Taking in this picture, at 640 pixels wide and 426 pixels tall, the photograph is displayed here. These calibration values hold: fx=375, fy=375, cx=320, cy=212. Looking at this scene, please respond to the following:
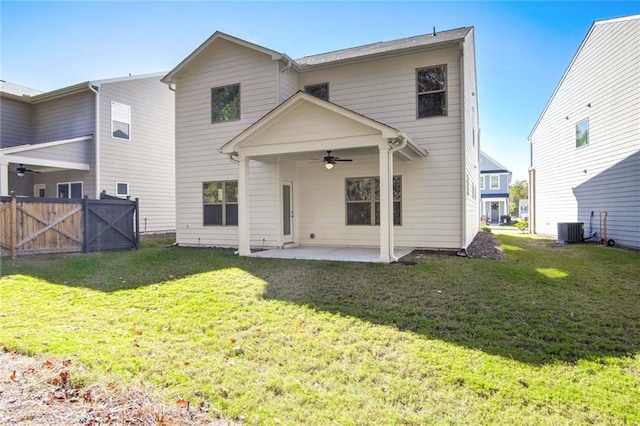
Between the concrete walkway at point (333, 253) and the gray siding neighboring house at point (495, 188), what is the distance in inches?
1164

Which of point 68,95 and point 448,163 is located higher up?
point 68,95

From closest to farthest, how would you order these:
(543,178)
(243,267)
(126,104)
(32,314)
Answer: (32,314)
(243,267)
(126,104)
(543,178)

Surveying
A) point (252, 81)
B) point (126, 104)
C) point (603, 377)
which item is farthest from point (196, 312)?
point (126, 104)

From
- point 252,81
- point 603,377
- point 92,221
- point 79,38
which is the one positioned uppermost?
point 79,38

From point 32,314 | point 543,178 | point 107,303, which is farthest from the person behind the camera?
point 543,178

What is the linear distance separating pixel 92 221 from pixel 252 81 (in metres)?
6.30

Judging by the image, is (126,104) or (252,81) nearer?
(252,81)

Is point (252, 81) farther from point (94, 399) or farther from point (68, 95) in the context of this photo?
point (94, 399)

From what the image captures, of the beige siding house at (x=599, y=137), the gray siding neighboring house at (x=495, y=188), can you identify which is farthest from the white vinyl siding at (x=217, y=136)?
the gray siding neighboring house at (x=495, y=188)

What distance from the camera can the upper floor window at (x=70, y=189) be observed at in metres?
15.4

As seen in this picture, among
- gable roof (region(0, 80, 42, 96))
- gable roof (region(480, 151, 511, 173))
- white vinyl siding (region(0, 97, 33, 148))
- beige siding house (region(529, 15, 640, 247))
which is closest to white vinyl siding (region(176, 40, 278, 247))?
white vinyl siding (region(0, 97, 33, 148))

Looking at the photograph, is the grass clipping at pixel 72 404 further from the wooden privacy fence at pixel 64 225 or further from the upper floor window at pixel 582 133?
the upper floor window at pixel 582 133

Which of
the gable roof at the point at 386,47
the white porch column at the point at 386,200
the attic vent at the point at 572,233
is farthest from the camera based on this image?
the attic vent at the point at 572,233

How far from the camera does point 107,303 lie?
541cm
